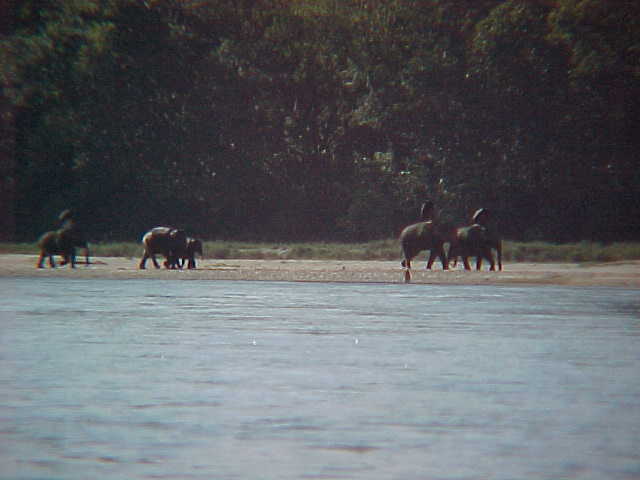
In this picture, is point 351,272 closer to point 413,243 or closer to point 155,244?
point 413,243

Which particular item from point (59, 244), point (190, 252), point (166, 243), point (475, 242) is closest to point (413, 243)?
point (475, 242)

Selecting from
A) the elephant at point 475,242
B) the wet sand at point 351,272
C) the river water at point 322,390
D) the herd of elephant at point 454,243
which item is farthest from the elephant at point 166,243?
the elephant at point 475,242

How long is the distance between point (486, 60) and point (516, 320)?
15989 mm

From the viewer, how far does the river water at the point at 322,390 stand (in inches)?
305

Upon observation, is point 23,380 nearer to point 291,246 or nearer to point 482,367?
point 482,367

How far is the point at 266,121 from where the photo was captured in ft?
120

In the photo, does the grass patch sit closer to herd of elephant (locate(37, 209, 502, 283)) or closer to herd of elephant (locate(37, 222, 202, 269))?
herd of elephant (locate(37, 209, 502, 283))

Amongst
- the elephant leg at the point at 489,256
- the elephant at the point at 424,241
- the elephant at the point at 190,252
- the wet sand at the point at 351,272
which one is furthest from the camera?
the elephant at the point at 190,252

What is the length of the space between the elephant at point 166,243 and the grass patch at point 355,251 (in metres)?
4.41

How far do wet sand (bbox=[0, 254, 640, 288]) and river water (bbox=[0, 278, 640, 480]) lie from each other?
12.0 feet

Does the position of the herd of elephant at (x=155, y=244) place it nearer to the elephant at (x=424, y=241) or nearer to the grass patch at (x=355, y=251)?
the grass patch at (x=355, y=251)

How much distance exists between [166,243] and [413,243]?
5357mm

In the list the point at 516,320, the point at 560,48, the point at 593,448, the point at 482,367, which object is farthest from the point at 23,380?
the point at 560,48

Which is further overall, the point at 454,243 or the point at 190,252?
the point at 190,252
